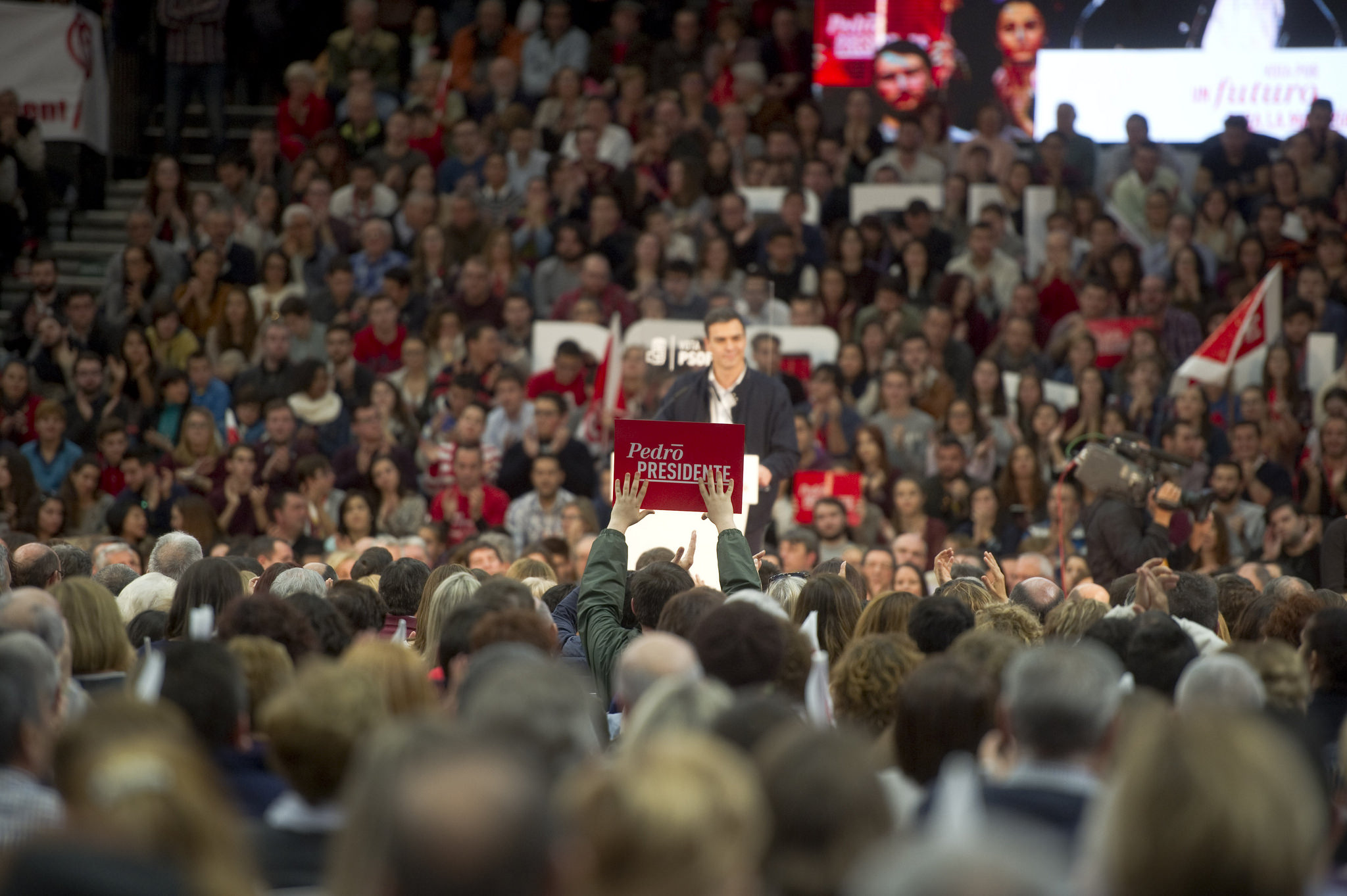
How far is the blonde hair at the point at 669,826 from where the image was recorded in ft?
7.36

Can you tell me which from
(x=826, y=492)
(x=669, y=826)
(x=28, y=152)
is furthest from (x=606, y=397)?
(x=669, y=826)

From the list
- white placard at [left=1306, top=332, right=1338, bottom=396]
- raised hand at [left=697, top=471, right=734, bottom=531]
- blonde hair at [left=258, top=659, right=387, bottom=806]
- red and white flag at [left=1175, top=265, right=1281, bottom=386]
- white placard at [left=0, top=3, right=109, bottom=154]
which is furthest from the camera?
white placard at [left=0, top=3, right=109, bottom=154]

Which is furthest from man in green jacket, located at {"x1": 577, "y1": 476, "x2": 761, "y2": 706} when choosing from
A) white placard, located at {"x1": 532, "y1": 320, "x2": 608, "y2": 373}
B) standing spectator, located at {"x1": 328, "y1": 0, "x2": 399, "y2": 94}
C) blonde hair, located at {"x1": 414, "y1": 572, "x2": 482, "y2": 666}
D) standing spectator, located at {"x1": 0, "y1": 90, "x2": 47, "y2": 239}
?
standing spectator, located at {"x1": 328, "y1": 0, "x2": 399, "y2": 94}

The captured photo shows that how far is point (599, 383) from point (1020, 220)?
4.09 meters

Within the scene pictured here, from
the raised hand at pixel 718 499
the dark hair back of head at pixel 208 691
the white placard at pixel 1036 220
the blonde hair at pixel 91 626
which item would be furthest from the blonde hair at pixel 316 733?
the white placard at pixel 1036 220

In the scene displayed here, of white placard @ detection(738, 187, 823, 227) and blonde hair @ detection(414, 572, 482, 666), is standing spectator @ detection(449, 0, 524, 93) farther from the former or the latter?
blonde hair @ detection(414, 572, 482, 666)

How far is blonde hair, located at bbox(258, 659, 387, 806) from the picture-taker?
302 cm

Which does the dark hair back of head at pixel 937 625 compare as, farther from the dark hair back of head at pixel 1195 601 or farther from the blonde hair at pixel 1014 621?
the dark hair back of head at pixel 1195 601

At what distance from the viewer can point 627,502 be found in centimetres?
559

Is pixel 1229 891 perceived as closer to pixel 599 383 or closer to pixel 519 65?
pixel 599 383

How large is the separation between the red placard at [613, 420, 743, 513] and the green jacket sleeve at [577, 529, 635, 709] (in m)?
0.72

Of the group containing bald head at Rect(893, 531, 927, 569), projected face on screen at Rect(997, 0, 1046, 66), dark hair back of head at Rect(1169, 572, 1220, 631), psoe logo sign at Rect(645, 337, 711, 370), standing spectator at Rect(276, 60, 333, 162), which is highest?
projected face on screen at Rect(997, 0, 1046, 66)

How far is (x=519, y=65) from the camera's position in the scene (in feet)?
46.6

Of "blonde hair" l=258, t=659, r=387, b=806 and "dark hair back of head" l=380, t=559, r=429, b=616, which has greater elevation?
"blonde hair" l=258, t=659, r=387, b=806
